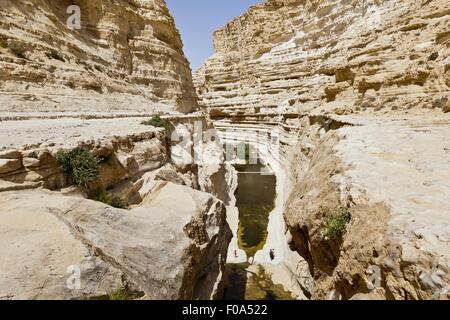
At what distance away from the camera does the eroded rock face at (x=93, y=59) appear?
46.9 feet

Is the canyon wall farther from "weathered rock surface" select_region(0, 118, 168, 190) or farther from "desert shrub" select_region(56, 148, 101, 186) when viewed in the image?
"desert shrub" select_region(56, 148, 101, 186)

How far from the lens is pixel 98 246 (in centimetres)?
507

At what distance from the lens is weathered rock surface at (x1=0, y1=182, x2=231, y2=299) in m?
4.11

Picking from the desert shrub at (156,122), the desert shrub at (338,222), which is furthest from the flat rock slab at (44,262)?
the desert shrub at (156,122)

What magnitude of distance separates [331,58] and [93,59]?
99.0 ft

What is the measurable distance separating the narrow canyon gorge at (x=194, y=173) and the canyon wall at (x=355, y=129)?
0.05 m

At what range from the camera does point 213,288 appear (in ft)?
28.6

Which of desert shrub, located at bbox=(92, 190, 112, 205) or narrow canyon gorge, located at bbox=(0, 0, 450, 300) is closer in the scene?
narrow canyon gorge, located at bbox=(0, 0, 450, 300)

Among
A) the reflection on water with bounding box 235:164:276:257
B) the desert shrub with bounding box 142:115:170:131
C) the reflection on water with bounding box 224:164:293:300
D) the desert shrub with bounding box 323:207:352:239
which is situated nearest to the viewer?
the desert shrub with bounding box 323:207:352:239

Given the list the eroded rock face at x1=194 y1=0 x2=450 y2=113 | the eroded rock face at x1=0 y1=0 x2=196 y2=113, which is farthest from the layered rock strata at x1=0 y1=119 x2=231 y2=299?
the eroded rock face at x1=194 y1=0 x2=450 y2=113

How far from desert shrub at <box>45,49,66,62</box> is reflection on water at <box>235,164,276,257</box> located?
17.3 m

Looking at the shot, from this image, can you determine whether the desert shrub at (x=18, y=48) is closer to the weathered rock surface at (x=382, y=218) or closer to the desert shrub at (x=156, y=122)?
the desert shrub at (x=156, y=122)

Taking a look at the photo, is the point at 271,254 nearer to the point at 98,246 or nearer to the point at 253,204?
the point at 253,204
